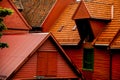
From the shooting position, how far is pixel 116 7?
3009 cm

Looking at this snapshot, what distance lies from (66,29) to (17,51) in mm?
7150

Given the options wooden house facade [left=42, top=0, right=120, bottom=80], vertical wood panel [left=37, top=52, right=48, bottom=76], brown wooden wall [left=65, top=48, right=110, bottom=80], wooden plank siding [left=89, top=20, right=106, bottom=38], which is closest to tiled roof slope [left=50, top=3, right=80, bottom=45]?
wooden house facade [left=42, top=0, right=120, bottom=80]

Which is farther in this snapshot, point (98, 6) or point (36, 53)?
point (98, 6)

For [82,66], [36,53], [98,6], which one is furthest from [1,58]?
[98,6]

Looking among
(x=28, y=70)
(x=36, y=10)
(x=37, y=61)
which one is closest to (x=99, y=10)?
(x=37, y=61)

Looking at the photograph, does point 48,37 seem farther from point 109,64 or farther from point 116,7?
point 116,7

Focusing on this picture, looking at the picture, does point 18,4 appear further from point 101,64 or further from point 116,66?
point 116,66

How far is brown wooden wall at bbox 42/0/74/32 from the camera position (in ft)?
120

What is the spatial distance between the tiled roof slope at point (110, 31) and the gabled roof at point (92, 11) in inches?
18.7

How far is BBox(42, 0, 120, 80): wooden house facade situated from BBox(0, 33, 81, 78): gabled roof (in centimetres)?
179

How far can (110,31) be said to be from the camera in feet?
92.2

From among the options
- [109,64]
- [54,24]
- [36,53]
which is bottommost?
[54,24]

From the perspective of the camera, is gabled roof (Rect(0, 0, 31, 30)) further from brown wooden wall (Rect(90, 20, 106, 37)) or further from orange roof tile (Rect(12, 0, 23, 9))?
brown wooden wall (Rect(90, 20, 106, 37))

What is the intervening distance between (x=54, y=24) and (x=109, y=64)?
1074 centimetres
